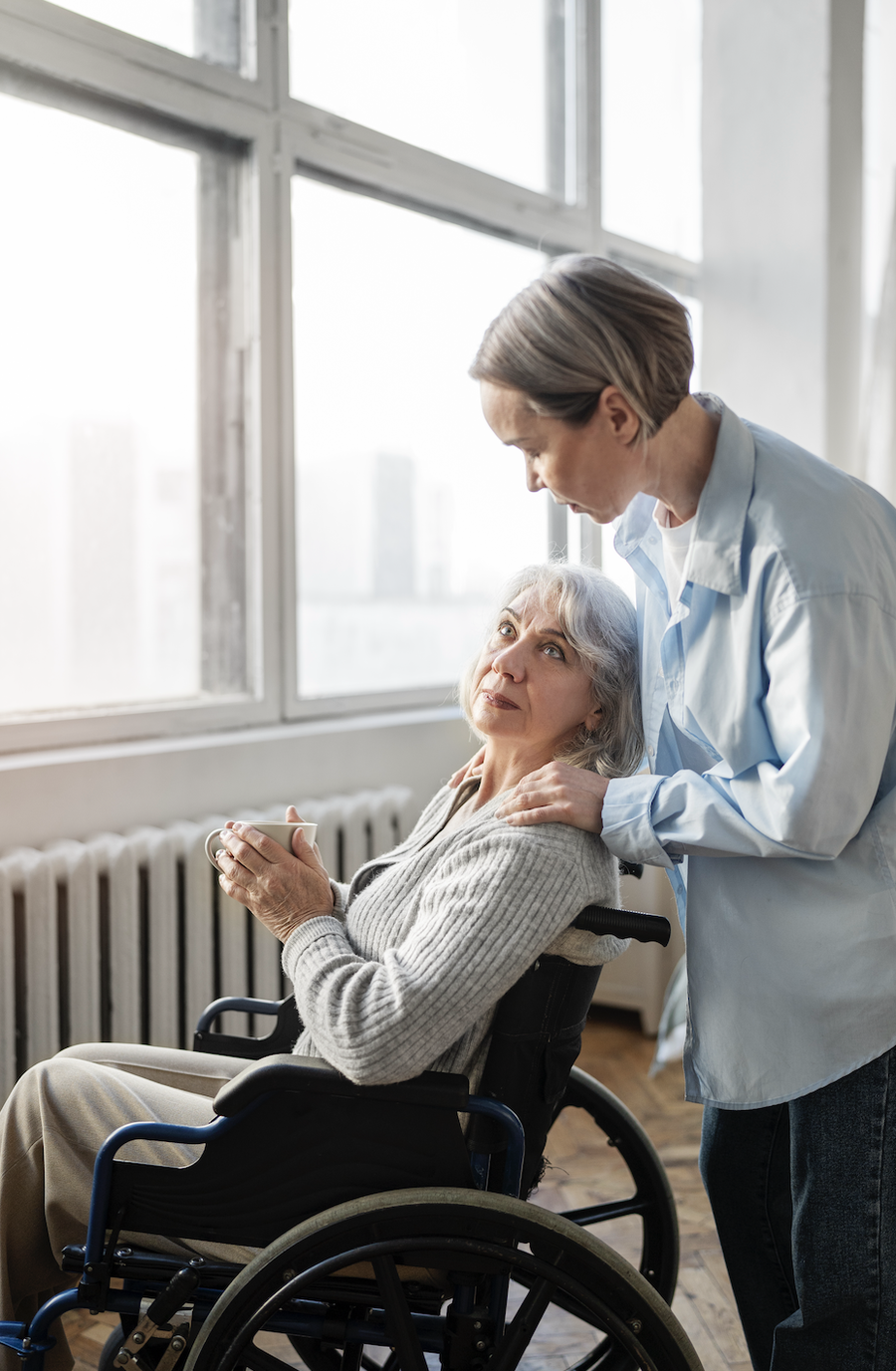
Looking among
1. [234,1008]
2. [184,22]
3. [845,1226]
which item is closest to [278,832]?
[234,1008]

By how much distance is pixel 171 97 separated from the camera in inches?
94.4

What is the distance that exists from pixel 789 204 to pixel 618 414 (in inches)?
103

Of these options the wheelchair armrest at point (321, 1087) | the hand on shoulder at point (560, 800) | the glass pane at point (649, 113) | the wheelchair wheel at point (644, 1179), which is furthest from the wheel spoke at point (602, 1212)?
the glass pane at point (649, 113)

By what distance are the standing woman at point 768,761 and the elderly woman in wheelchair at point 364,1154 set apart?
0.50 feet

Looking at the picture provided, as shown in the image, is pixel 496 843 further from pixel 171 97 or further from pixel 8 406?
pixel 171 97

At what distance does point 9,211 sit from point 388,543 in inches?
50.5

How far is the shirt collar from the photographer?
1180mm

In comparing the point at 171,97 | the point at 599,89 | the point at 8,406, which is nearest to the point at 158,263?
the point at 171,97

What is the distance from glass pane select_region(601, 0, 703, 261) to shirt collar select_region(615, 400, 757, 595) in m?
2.75

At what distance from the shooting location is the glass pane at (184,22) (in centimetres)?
232

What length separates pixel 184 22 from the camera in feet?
8.13

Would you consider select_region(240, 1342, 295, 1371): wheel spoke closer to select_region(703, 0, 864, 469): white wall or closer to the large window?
the large window

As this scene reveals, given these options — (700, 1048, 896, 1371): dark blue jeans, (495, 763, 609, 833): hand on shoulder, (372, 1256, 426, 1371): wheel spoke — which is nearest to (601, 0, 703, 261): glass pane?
(495, 763, 609, 833): hand on shoulder

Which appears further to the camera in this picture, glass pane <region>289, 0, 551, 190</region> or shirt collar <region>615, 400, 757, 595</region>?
glass pane <region>289, 0, 551, 190</region>
